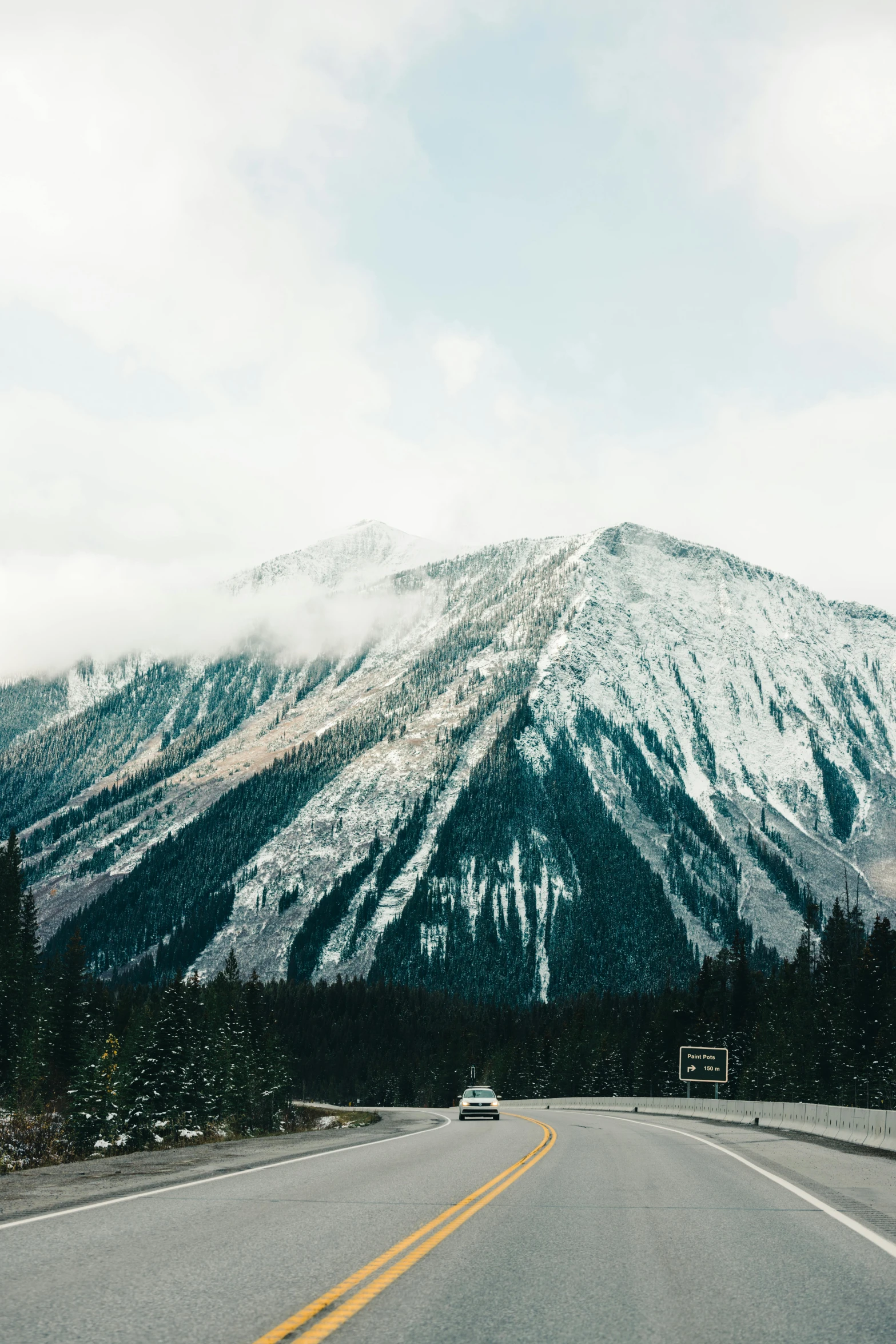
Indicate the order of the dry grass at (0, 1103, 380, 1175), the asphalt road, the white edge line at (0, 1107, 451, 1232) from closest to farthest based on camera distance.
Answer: the asphalt road
the white edge line at (0, 1107, 451, 1232)
the dry grass at (0, 1103, 380, 1175)

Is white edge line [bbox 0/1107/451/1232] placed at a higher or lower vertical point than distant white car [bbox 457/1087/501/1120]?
higher

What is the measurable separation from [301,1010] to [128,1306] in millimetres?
183378

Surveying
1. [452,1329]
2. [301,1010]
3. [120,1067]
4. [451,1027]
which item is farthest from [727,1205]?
[301,1010]

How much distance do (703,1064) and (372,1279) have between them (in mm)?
66450

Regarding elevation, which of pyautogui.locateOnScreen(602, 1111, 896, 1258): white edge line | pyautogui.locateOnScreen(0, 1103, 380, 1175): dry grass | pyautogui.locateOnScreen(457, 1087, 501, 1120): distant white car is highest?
pyautogui.locateOnScreen(602, 1111, 896, 1258): white edge line

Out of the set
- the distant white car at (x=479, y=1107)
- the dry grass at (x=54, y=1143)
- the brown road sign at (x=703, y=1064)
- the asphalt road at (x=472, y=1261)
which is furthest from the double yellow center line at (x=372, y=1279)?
the brown road sign at (x=703, y=1064)

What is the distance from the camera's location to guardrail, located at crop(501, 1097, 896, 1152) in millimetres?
26188

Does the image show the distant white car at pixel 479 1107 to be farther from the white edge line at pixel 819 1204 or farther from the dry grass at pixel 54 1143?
the white edge line at pixel 819 1204

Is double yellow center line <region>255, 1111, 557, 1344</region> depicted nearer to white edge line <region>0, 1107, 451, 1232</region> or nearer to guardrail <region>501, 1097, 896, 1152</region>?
white edge line <region>0, 1107, 451, 1232</region>

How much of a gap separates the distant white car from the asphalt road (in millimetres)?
30488

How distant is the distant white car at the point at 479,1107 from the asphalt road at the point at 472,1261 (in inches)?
1200

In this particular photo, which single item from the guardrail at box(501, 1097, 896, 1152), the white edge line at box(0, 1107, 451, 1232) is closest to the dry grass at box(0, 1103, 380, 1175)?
the white edge line at box(0, 1107, 451, 1232)

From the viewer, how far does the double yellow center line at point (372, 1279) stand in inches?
259

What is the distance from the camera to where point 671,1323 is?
6996mm
